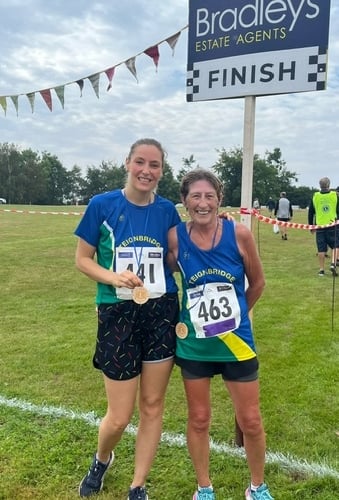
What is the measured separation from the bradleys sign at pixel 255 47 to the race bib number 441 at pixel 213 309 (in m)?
1.33

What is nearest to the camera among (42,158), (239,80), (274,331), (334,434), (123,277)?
(123,277)

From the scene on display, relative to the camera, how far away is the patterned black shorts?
95.4 inches

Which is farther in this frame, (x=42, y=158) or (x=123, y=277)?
(x=42, y=158)

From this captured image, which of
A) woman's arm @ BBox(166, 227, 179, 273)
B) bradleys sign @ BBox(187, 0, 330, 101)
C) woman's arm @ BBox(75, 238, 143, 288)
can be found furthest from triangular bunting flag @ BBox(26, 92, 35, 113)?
woman's arm @ BBox(166, 227, 179, 273)

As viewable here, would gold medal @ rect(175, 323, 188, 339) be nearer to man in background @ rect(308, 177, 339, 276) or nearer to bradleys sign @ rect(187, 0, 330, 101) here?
bradleys sign @ rect(187, 0, 330, 101)

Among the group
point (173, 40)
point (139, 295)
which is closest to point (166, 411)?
point (139, 295)

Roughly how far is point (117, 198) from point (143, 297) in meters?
0.54

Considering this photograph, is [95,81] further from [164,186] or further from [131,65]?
[164,186]

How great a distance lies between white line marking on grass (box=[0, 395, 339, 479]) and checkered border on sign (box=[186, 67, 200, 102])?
2.31 m

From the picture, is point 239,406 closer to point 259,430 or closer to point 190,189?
point 259,430

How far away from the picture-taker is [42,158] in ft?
284

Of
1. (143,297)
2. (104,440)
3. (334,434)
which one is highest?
Result: (143,297)

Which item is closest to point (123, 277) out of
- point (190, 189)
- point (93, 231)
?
point (93, 231)

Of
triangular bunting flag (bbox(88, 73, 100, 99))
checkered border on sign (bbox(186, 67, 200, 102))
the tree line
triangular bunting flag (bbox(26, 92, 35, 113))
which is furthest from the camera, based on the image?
the tree line
